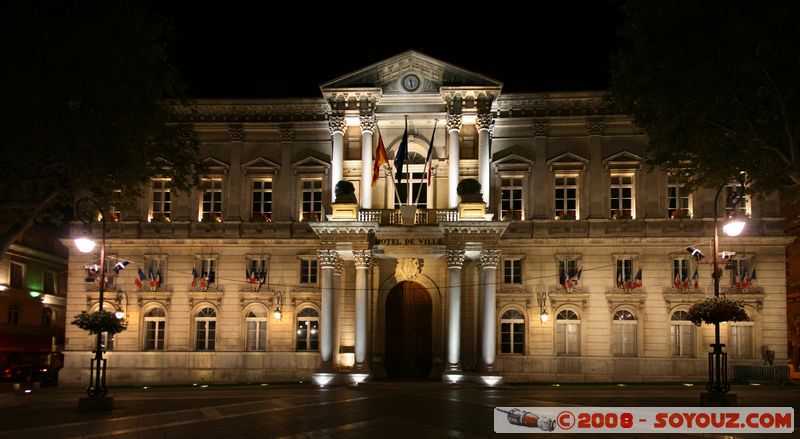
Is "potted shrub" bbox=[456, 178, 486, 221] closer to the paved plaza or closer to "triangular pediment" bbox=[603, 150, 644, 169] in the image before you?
"triangular pediment" bbox=[603, 150, 644, 169]

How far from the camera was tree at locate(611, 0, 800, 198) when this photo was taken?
65.7 feet

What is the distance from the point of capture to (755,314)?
36031 mm

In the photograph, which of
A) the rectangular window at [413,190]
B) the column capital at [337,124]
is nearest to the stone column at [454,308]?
the rectangular window at [413,190]

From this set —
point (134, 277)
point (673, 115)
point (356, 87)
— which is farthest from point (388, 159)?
point (673, 115)

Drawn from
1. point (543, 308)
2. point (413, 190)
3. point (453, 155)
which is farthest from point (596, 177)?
point (413, 190)

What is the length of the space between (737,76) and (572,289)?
17.7 m

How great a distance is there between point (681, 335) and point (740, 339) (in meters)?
2.70

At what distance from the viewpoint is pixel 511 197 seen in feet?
125

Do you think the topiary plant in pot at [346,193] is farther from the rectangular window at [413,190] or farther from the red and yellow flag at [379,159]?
the rectangular window at [413,190]

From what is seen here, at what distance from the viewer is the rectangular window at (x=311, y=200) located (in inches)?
1523

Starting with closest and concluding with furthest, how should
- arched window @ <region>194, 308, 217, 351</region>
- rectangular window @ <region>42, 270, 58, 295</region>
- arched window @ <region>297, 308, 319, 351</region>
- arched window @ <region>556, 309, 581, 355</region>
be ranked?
arched window @ <region>556, 309, 581, 355</region>
arched window @ <region>297, 308, 319, 351</region>
arched window @ <region>194, 308, 217, 351</region>
rectangular window @ <region>42, 270, 58, 295</region>

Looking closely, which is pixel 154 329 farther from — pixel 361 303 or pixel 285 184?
pixel 361 303

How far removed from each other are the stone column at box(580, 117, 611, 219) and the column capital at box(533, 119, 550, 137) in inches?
81.5

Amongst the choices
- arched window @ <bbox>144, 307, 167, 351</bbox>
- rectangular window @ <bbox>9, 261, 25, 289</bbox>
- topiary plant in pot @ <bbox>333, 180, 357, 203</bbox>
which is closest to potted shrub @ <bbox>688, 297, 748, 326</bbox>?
topiary plant in pot @ <bbox>333, 180, 357, 203</bbox>
